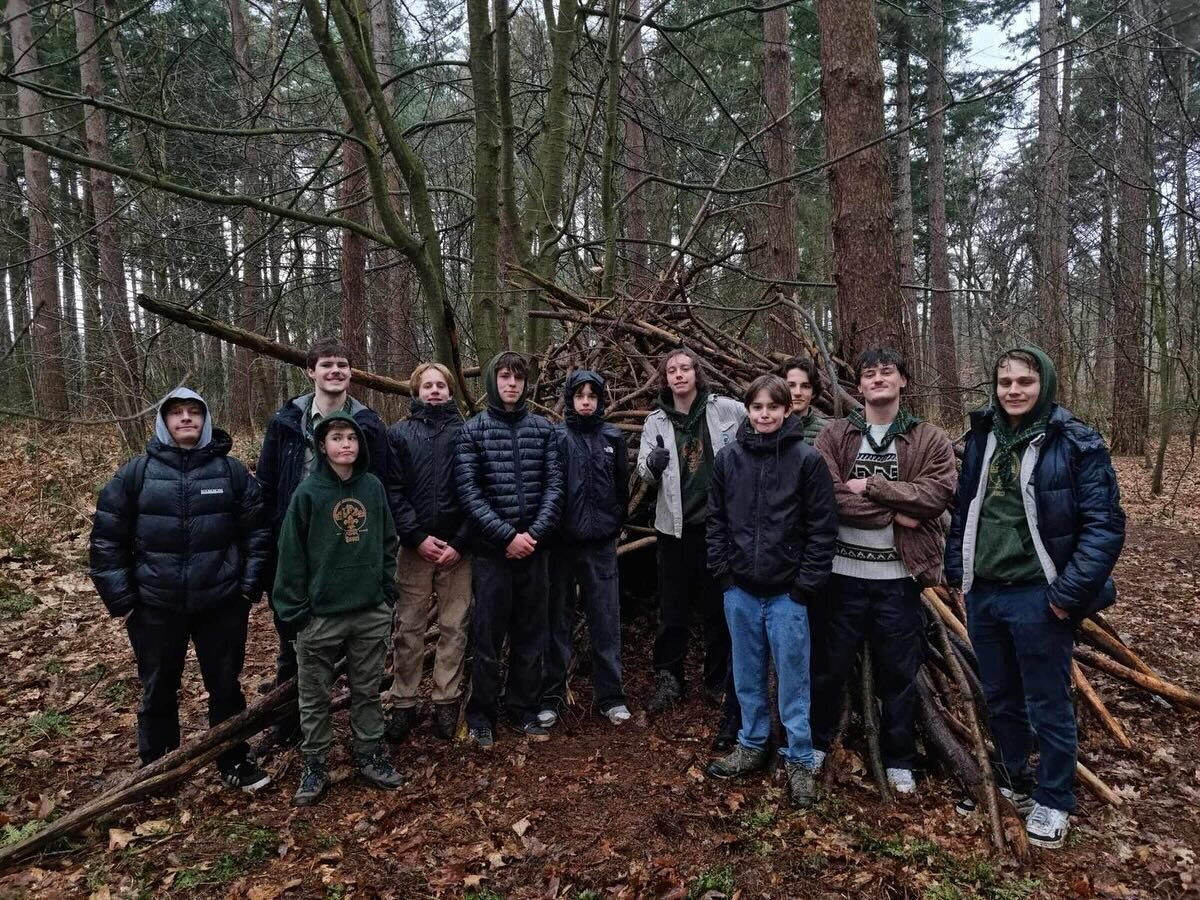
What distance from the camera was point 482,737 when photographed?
160 inches

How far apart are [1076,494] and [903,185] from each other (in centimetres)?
1871

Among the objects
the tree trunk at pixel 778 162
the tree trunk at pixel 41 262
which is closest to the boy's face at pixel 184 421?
the tree trunk at pixel 778 162

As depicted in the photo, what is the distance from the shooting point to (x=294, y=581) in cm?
350

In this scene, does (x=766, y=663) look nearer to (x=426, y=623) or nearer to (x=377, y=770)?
(x=426, y=623)

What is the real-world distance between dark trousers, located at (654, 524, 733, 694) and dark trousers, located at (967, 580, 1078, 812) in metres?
1.45

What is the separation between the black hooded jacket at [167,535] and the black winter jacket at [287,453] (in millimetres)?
290

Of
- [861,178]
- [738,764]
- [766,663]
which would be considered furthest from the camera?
[861,178]

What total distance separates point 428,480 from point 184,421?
1.27m

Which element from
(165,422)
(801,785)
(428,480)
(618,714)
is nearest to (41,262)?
(165,422)

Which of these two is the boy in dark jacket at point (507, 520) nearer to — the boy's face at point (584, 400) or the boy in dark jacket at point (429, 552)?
the boy in dark jacket at point (429, 552)

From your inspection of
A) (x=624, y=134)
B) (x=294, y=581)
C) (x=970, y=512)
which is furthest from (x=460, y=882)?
(x=624, y=134)

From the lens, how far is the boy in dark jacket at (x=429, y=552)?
4078mm

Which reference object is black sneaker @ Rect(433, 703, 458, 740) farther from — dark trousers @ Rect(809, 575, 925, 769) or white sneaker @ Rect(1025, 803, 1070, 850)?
white sneaker @ Rect(1025, 803, 1070, 850)

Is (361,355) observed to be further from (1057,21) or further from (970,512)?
(1057,21)
